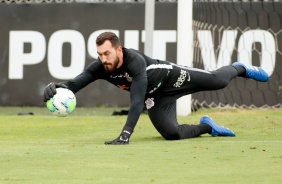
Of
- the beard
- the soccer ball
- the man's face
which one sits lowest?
the soccer ball

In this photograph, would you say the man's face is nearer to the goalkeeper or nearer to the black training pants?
the goalkeeper

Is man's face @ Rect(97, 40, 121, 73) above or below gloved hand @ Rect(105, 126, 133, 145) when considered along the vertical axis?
above

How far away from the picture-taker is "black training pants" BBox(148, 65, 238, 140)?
10.1 metres

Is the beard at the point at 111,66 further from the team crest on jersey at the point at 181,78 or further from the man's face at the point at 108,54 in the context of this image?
the team crest on jersey at the point at 181,78

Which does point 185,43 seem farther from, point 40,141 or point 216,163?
point 216,163

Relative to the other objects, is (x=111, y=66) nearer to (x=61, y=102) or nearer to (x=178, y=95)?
(x=61, y=102)

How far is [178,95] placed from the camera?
1047 centimetres

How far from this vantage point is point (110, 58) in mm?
9375

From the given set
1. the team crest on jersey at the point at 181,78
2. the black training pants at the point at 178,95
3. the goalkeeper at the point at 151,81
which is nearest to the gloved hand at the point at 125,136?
the goalkeeper at the point at 151,81

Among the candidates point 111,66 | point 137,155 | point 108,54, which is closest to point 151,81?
point 111,66

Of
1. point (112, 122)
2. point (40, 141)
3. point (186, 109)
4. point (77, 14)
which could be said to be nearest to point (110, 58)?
point (40, 141)

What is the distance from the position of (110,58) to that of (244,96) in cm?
711

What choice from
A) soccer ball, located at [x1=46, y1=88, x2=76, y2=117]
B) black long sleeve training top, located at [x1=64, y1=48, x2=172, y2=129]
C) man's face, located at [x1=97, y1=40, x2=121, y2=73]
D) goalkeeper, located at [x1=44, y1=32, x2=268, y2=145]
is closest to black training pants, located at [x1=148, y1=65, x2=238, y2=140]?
goalkeeper, located at [x1=44, y1=32, x2=268, y2=145]

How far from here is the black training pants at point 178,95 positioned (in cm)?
1013
